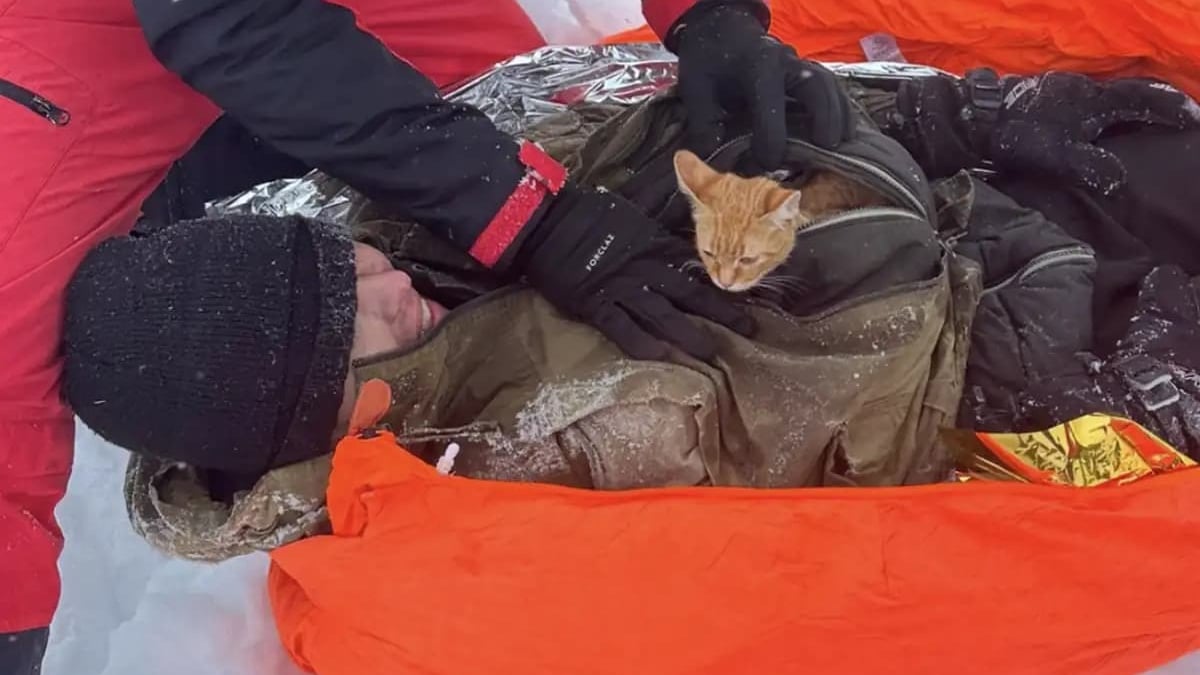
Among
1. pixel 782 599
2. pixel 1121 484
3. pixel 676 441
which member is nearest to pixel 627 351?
pixel 676 441

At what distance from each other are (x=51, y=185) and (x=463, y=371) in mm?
301

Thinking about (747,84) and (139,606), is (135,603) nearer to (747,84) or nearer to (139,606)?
(139,606)

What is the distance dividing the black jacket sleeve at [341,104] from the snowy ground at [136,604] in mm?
482

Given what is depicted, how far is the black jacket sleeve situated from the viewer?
692 mm

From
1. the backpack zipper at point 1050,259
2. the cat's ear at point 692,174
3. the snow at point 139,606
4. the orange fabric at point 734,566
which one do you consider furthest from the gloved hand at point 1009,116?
the snow at point 139,606

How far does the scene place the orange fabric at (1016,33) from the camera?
3.20ft

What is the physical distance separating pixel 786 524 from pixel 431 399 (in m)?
0.24

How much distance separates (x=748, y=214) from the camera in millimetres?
812

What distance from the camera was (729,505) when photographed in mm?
656

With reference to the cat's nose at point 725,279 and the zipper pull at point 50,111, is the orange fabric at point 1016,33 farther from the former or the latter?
the zipper pull at point 50,111

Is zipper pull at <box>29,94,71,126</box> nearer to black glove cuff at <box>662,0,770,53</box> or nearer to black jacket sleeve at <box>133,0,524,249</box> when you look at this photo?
black jacket sleeve at <box>133,0,524,249</box>

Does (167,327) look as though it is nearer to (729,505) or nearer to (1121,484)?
(729,505)

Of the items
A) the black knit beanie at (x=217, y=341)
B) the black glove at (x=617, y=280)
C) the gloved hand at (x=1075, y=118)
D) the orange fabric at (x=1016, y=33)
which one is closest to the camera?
the black knit beanie at (x=217, y=341)

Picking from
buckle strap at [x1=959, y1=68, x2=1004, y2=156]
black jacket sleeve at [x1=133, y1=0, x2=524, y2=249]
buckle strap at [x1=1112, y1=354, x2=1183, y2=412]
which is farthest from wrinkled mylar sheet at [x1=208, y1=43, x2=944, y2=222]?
buckle strap at [x1=1112, y1=354, x2=1183, y2=412]
